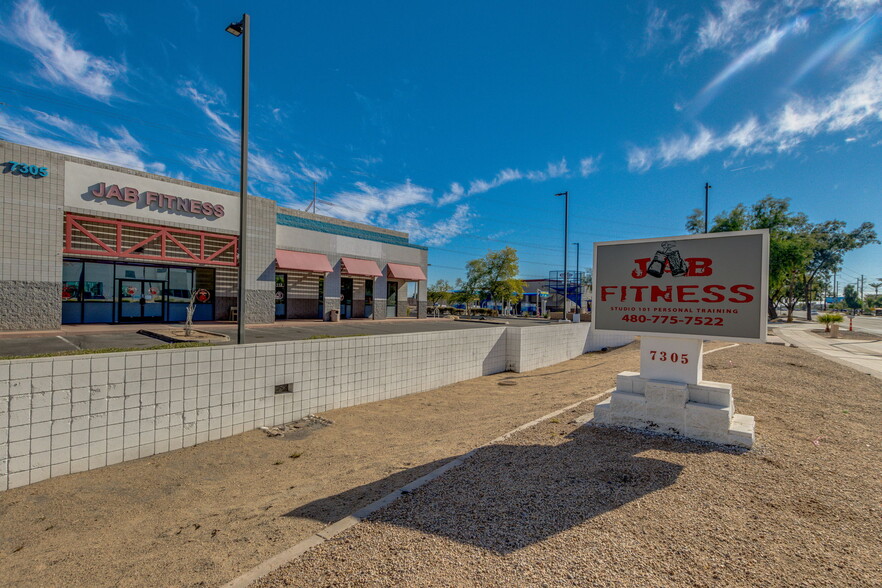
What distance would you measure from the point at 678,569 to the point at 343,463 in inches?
153

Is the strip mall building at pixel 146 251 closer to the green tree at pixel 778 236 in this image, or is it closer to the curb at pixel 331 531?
the curb at pixel 331 531

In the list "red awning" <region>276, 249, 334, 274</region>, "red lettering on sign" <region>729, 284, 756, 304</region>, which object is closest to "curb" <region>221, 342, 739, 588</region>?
"red lettering on sign" <region>729, 284, 756, 304</region>

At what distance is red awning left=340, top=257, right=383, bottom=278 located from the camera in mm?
23594

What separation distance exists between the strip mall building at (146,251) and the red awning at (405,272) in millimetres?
973

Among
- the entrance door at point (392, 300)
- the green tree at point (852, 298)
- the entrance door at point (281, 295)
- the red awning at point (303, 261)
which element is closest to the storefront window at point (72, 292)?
the red awning at point (303, 261)

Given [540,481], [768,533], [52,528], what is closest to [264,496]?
[52,528]

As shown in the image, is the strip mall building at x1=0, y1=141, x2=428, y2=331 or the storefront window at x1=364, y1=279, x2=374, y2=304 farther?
the storefront window at x1=364, y1=279, x2=374, y2=304

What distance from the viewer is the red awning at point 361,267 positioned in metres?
23.6

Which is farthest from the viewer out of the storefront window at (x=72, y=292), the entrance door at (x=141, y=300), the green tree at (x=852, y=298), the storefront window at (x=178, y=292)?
the green tree at (x=852, y=298)

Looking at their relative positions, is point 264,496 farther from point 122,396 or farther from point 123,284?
point 123,284

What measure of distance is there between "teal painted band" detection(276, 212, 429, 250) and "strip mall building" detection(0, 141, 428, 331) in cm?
7

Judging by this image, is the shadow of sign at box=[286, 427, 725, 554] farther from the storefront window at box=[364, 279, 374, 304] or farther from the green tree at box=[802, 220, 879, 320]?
the green tree at box=[802, 220, 879, 320]

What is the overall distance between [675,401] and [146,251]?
2003cm

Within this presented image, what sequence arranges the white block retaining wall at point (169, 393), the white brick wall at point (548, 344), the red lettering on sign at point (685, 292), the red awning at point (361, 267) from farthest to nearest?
the red awning at point (361, 267) → the white brick wall at point (548, 344) → the red lettering on sign at point (685, 292) → the white block retaining wall at point (169, 393)
